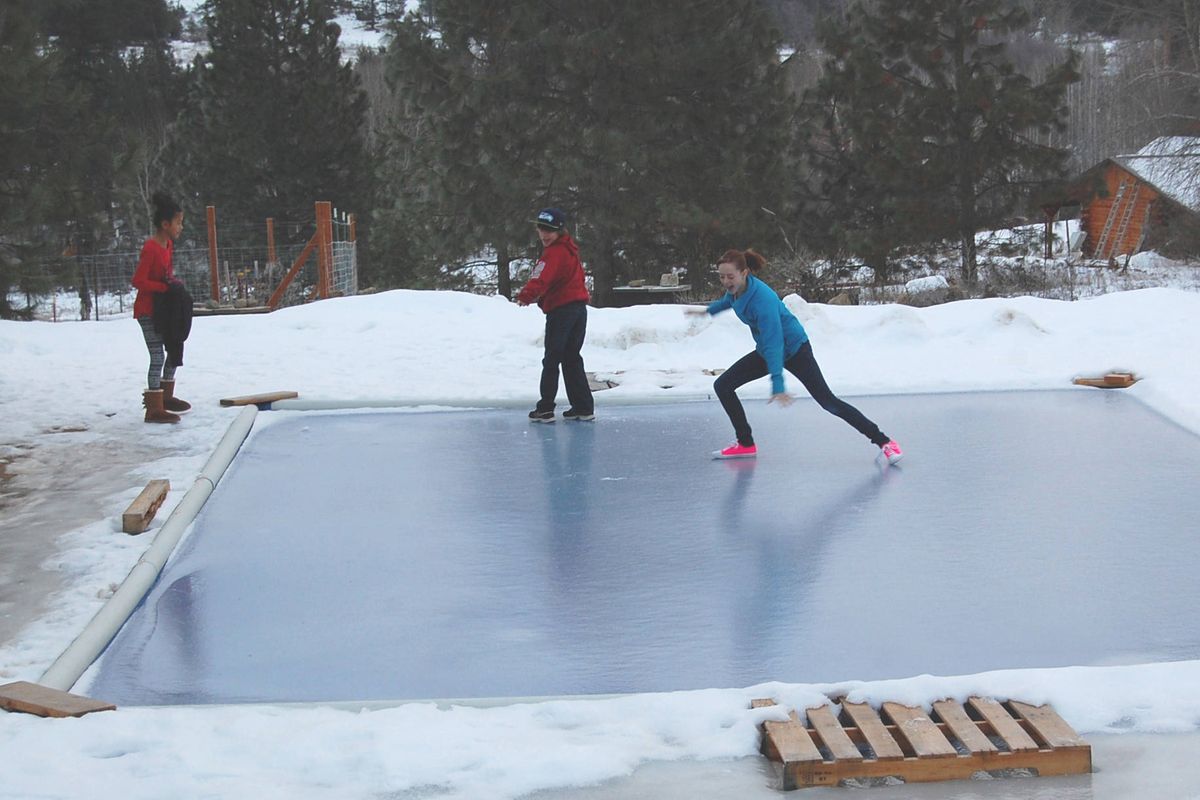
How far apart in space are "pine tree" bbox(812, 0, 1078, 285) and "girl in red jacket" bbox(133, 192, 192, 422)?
2006cm

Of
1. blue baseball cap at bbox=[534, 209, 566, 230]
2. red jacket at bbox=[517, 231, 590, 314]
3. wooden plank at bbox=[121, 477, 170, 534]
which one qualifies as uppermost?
blue baseball cap at bbox=[534, 209, 566, 230]

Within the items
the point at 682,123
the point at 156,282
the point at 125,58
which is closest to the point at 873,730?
the point at 156,282

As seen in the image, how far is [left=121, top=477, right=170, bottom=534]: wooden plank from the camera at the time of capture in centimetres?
627

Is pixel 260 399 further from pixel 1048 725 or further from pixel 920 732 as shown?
pixel 1048 725

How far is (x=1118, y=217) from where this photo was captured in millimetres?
38531

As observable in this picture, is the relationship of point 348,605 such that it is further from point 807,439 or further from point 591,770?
point 807,439

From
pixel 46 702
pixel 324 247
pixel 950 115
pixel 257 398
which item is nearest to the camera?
pixel 46 702

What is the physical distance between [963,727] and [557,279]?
19.2 feet

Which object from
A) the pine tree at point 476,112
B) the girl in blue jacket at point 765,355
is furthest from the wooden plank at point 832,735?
the pine tree at point 476,112

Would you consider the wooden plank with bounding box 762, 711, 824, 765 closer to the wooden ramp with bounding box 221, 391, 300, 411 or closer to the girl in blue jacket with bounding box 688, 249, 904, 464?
the girl in blue jacket with bounding box 688, 249, 904, 464

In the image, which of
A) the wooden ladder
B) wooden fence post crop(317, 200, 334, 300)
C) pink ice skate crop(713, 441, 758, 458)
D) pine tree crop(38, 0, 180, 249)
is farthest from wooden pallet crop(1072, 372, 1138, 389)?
the wooden ladder

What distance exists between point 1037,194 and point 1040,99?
2081mm

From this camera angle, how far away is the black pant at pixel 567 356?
9.18m

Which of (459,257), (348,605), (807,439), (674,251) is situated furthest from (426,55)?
(348,605)
